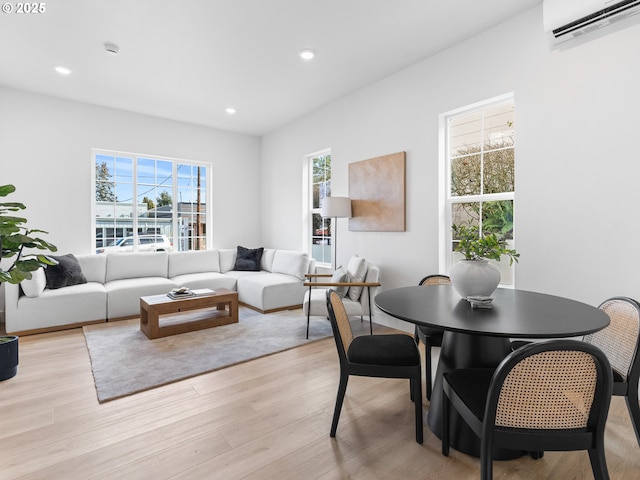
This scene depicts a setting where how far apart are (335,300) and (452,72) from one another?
9.16 feet

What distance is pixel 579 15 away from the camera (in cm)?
239

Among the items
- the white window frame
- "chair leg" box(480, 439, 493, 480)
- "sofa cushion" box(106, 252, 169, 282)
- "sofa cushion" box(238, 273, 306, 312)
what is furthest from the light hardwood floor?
the white window frame

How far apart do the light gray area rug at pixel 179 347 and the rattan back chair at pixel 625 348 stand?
2.38 metres

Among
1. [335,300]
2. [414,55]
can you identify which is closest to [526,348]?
[335,300]

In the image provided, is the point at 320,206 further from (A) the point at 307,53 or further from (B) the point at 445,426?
(B) the point at 445,426

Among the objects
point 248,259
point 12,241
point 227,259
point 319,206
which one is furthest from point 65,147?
point 319,206

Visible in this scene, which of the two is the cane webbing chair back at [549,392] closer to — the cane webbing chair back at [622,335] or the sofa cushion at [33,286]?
the cane webbing chair back at [622,335]

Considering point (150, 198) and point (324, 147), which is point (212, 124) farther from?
point (324, 147)

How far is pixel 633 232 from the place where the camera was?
2.36 meters

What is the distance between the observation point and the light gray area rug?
2.70m

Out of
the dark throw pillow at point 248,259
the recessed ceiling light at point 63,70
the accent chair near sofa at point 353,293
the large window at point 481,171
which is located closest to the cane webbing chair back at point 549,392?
the large window at point 481,171

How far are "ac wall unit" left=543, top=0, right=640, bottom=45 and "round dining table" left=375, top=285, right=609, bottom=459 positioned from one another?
6.47ft

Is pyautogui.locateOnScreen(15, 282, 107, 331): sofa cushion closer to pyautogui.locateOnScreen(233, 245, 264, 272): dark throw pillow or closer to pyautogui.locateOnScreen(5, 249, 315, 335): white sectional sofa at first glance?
pyautogui.locateOnScreen(5, 249, 315, 335): white sectional sofa

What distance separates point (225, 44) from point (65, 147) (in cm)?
306
